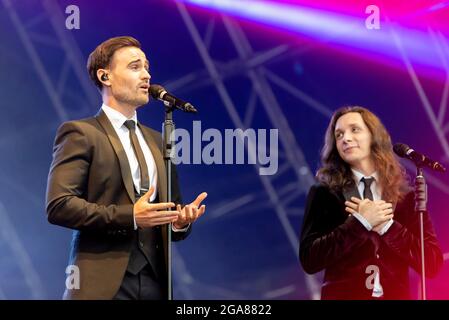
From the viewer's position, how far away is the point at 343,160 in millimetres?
4215

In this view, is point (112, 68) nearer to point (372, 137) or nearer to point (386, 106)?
point (372, 137)

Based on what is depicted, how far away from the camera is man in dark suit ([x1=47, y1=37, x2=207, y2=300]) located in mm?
3418

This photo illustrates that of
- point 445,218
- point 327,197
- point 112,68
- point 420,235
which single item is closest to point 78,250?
point 112,68

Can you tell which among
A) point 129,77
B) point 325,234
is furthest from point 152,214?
point 325,234

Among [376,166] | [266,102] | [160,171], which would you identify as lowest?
[160,171]

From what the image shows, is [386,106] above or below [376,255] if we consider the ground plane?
above

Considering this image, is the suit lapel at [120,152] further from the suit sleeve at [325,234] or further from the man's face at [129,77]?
the suit sleeve at [325,234]

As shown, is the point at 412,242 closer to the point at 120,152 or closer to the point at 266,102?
the point at 266,102

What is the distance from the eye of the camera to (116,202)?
3.57 m

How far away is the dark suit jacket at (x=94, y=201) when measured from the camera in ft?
11.2

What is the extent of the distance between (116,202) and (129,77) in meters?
0.61

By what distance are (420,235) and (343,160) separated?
0.58 m

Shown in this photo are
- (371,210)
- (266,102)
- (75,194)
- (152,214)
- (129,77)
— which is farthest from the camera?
(266,102)

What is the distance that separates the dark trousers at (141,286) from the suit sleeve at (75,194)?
23 centimetres
